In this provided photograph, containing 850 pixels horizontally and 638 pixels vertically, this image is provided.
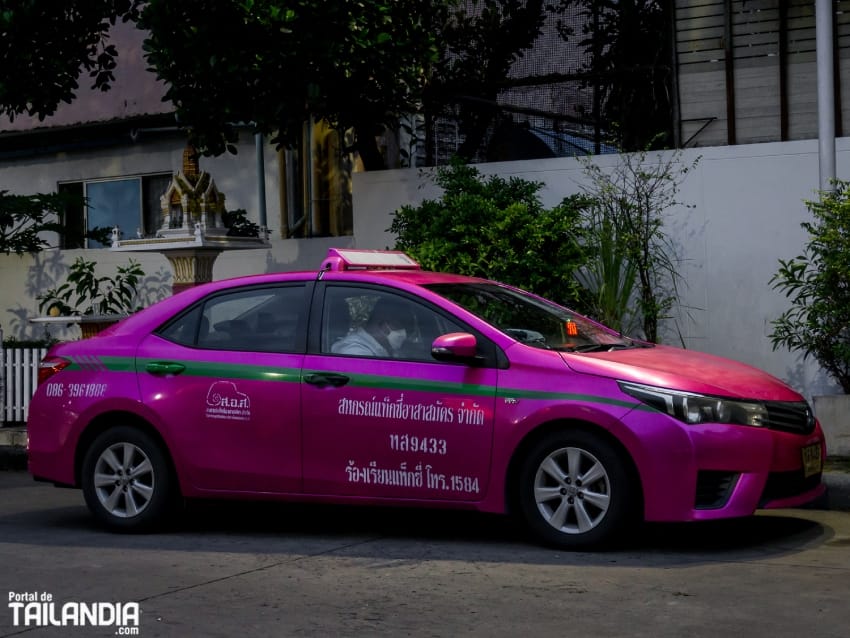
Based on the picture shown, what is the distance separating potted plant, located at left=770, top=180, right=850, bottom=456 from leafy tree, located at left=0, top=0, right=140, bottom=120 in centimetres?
712

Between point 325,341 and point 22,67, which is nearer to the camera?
point 325,341

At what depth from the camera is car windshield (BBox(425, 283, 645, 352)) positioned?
304 inches

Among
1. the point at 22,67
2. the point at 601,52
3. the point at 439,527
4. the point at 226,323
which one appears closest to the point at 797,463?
the point at 439,527

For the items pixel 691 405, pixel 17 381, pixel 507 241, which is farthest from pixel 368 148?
pixel 691 405

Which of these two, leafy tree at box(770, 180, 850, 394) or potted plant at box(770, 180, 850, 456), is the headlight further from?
leafy tree at box(770, 180, 850, 394)

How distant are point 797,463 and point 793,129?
6.32 meters

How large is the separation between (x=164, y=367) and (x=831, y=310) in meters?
5.36

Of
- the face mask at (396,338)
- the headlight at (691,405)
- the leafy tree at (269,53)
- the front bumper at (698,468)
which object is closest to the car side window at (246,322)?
the face mask at (396,338)

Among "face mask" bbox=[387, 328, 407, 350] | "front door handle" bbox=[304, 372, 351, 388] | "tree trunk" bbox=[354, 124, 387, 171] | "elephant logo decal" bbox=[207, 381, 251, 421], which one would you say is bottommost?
"elephant logo decal" bbox=[207, 381, 251, 421]

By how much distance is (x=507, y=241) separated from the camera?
12117 millimetres

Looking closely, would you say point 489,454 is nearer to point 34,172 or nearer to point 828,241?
point 828,241

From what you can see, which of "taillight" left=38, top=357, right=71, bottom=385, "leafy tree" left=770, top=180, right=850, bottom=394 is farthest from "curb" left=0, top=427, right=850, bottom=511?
"taillight" left=38, top=357, right=71, bottom=385

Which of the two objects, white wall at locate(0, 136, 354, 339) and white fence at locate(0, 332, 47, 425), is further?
white wall at locate(0, 136, 354, 339)

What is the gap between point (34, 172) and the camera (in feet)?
61.1
